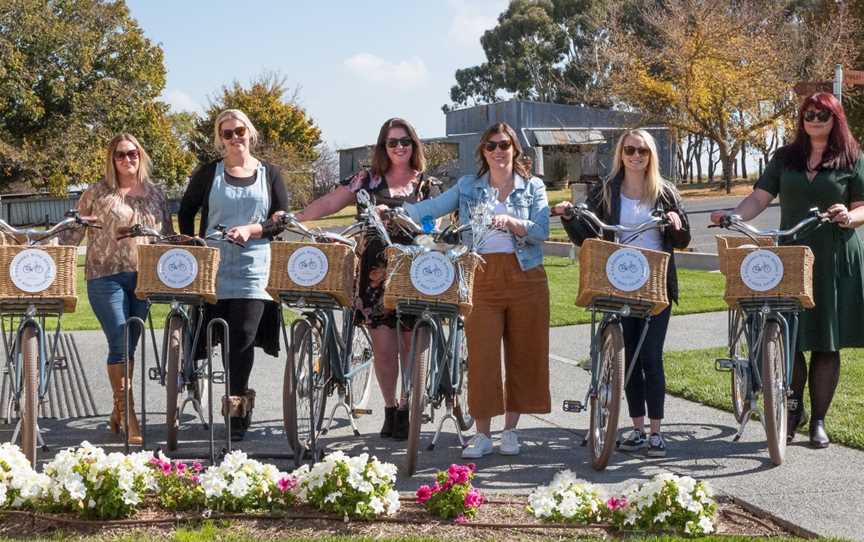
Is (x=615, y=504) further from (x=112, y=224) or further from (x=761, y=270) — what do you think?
(x=112, y=224)

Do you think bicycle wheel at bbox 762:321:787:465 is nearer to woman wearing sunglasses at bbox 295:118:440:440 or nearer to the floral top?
woman wearing sunglasses at bbox 295:118:440:440

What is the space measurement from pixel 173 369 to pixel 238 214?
3.42ft

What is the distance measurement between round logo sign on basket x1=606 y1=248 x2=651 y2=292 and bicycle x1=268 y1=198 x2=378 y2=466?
4.13 feet

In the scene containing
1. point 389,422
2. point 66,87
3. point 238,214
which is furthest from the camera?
point 66,87

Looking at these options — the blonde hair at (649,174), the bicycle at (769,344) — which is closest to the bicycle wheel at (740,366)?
the bicycle at (769,344)

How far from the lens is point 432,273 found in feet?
19.7

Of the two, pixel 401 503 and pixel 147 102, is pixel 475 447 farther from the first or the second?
pixel 147 102

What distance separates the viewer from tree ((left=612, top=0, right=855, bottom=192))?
Result: 4069 cm

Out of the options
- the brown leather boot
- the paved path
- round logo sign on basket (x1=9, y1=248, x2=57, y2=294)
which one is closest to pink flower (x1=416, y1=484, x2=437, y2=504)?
the paved path

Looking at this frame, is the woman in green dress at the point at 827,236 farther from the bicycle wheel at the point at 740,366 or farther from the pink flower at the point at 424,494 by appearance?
the pink flower at the point at 424,494

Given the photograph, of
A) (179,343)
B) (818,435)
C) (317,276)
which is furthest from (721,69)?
(317,276)

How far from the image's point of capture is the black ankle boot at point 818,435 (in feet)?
22.1

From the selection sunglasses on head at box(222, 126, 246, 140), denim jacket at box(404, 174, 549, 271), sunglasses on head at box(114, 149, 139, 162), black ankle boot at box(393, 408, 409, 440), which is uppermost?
sunglasses on head at box(222, 126, 246, 140)

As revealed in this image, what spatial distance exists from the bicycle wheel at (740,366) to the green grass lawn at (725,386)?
0.55 m
